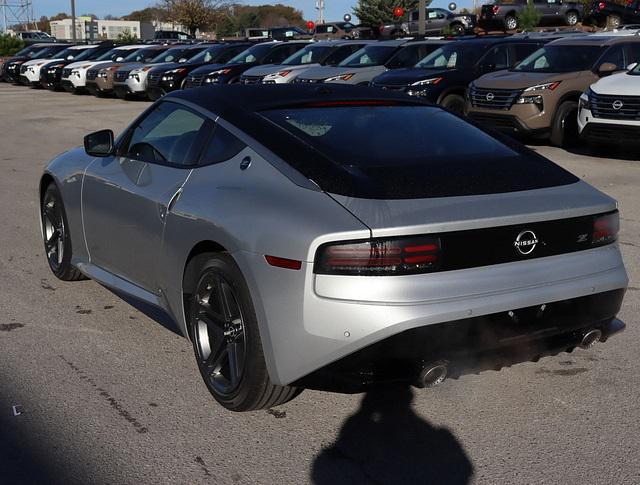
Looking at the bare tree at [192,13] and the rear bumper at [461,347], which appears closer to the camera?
the rear bumper at [461,347]

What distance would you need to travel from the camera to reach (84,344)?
5.10 metres

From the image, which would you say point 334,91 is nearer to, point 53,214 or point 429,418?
point 429,418

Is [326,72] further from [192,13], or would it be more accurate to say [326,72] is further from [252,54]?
[192,13]

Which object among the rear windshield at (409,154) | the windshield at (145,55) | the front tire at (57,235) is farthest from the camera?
the windshield at (145,55)

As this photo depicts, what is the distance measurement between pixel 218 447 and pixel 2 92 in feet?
99.7

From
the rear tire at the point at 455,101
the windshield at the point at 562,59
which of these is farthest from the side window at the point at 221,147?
the rear tire at the point at 455,101

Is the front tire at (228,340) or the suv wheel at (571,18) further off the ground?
the suv wheel at (571,18)

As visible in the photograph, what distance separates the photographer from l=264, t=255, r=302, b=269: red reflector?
357 cm

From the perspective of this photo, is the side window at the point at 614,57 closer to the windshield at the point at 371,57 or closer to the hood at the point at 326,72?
the hood at the point at 326,72

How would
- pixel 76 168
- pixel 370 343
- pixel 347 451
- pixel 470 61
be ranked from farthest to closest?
pixel 470 61
pixel 76 168
pixel 347 451
pixel 370 343

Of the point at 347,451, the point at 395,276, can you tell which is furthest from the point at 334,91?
the point at 347,451

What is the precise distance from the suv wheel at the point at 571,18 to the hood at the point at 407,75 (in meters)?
23.7

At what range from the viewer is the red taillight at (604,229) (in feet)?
13.3

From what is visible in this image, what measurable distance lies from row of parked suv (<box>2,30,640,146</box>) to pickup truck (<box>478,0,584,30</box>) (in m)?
15.3
